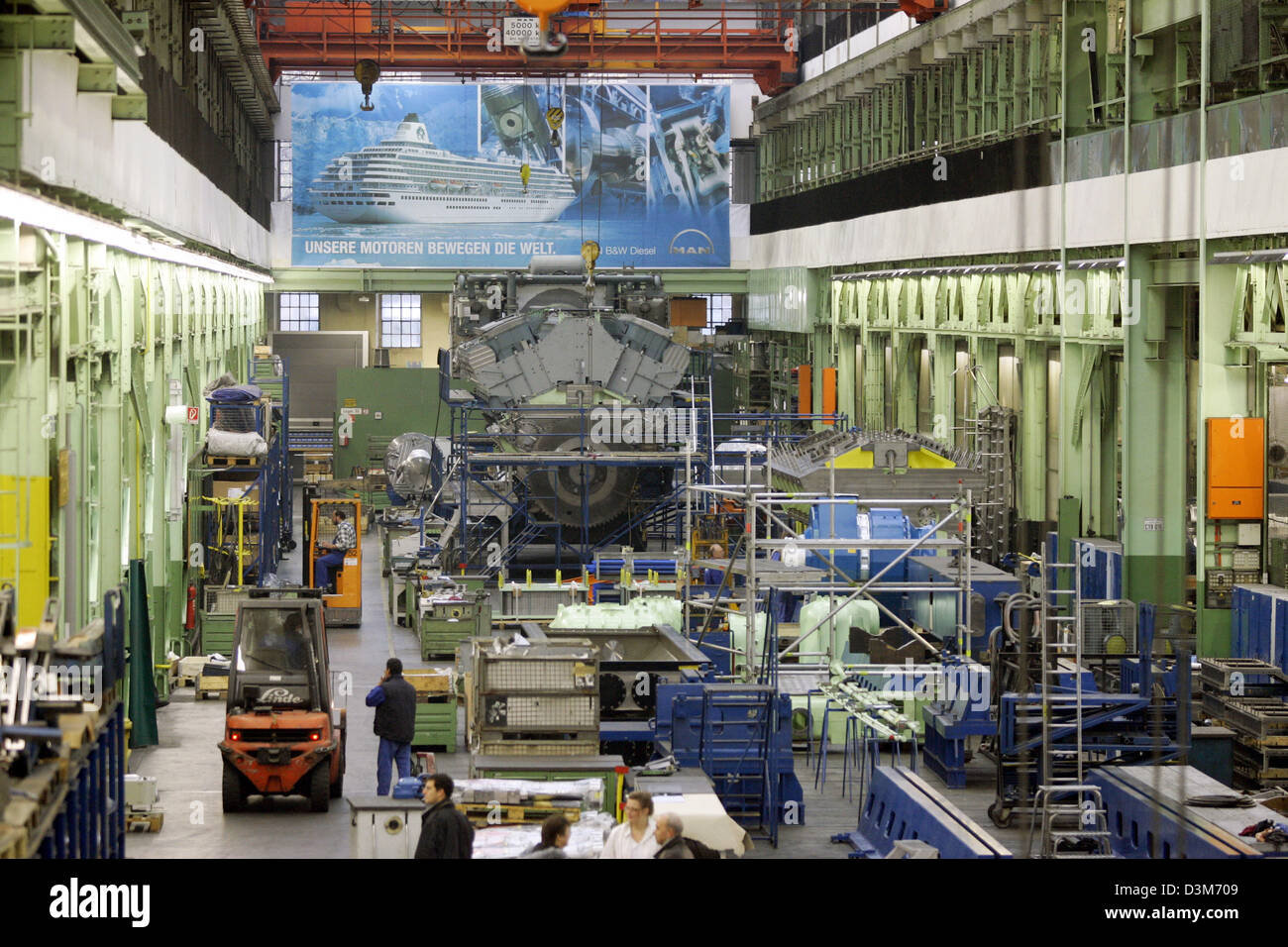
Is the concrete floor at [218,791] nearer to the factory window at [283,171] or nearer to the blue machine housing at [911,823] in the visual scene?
the blue machine housing at [911,823]

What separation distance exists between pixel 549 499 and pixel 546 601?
3677mm

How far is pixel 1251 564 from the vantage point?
1784 cm

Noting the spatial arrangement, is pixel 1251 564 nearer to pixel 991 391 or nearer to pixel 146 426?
pixel 991 391

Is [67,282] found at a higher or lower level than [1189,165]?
lower

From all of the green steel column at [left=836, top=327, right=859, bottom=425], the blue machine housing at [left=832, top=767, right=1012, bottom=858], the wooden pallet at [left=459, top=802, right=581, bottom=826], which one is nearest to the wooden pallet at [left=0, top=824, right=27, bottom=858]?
the wooden pallet at [left=459, top=802, right=581, bottom=826]

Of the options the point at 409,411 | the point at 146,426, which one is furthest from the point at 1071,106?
the point at 409,411

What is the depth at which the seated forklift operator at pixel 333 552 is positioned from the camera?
22.2m

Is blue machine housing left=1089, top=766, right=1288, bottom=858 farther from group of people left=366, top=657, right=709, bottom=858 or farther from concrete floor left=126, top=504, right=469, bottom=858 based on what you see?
concrete floor left=126, top=504, right=469, bottom=858

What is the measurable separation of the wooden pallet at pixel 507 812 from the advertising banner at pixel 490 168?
30577mm

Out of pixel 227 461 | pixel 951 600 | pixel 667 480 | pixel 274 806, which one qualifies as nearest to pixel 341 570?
pixel 227 461

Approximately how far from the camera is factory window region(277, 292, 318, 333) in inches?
1938
